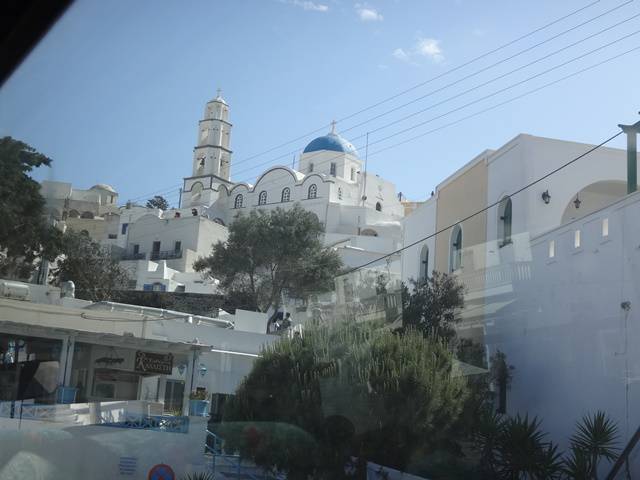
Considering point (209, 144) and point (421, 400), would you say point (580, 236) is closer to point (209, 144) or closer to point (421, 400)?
point (421, 400)

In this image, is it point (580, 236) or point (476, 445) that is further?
point (580, 236)

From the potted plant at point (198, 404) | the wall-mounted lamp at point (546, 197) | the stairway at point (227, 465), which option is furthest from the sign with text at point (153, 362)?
the wall-mounted lamp at point (546, 197)

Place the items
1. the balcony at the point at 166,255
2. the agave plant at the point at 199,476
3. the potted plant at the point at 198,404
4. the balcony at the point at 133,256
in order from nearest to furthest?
the agave plant at the point at 199,476
the potted plant at the point at 198,404
the balcony at the point at 133,256
the balcony at the point at 166,255

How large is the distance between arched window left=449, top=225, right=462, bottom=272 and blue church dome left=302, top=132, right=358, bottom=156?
45.6 meters

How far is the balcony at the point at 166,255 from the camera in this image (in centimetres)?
4531

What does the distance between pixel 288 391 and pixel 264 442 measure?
1019mm

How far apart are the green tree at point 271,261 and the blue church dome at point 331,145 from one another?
32326 millimetres

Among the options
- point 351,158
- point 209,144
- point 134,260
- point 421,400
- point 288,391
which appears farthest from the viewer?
point 351,158

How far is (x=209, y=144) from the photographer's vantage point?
63.4 metres

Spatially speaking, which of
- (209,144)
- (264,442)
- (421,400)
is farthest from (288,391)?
(209,144)

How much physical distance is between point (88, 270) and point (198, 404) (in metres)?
15.3

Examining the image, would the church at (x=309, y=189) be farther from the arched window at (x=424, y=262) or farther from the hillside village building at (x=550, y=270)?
the hillside village building at (x=550, y=270)

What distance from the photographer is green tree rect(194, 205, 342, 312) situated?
31547 mm

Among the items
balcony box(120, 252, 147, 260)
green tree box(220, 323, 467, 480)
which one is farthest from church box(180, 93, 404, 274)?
green tree box(220, 323, 467, 480)
